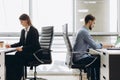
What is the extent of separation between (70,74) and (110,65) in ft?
10.0

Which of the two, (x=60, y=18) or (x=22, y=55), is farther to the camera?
(x=60, y=18)

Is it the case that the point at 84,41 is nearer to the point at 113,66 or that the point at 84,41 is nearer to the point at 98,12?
the point at 113,66

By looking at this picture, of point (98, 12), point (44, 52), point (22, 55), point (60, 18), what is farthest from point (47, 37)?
point (98, 12)

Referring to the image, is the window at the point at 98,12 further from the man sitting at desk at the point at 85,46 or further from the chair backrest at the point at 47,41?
the man sitting at desk at the point at 85,46

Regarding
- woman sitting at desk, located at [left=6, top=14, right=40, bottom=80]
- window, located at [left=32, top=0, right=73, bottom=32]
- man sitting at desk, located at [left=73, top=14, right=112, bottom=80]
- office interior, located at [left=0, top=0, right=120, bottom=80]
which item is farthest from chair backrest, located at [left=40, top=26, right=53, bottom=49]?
window, located at [left=32, top=0, right=73, bottom=32]

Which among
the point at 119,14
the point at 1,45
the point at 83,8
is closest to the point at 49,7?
the point at 83,8

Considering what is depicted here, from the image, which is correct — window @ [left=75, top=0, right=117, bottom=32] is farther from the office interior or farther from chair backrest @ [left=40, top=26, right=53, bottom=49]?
chair backrest @ [left=40, top=26, right=53, bottom=49]

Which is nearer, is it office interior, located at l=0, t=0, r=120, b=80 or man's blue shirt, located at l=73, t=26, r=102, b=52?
man's blue shirt, located at l=73, t=26, r=102, b=52

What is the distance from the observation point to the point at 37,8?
20.7 feet

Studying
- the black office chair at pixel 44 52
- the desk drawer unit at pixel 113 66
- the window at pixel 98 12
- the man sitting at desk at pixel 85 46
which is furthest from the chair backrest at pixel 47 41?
the desk drawer unit at pixel 113 66

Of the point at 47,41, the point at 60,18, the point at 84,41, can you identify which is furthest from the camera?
the point at 60,18

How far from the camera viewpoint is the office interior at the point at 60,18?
Answer: 616 centimetres

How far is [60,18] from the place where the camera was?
20.9 feet

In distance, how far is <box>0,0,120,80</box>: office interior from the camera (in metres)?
6.16
